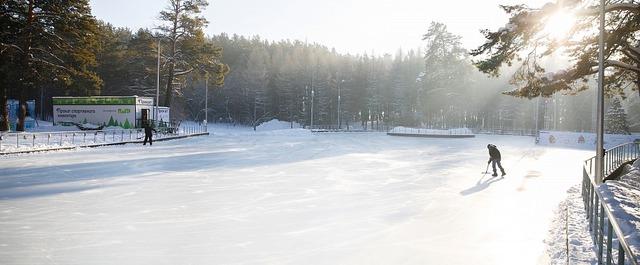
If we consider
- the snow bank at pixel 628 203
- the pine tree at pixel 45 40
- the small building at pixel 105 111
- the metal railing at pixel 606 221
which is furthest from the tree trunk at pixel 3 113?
the snow bank at pixel 628 203

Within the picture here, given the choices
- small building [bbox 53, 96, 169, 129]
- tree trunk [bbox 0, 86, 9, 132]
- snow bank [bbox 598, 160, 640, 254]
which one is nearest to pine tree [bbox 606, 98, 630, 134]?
snow bank [bbox 598, 160, 640, 254]

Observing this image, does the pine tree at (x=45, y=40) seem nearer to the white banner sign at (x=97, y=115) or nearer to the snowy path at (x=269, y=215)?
the white banner sign at (x=97, y=115)

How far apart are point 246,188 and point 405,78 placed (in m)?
86.8

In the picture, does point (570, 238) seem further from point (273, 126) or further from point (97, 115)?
point (273, 126)

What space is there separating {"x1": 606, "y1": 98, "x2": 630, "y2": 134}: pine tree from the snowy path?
52.4 metres

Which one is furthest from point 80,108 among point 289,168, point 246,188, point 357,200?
point 357,200

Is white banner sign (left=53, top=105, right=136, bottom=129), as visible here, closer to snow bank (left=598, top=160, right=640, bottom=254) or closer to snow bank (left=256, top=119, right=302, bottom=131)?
snow bank (left=256, top=119, right=302, bottom=131)

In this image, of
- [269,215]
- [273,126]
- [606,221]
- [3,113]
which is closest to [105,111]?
[3,113]

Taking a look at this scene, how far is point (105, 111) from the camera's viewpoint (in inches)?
1604

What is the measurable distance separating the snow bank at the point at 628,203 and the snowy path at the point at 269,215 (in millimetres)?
1242

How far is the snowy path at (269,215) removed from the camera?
6.78m

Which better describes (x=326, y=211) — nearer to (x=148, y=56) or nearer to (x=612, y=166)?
(x=612, y=166)

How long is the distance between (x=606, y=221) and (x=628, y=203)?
2663 millimetres

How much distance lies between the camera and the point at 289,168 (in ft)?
59.5
